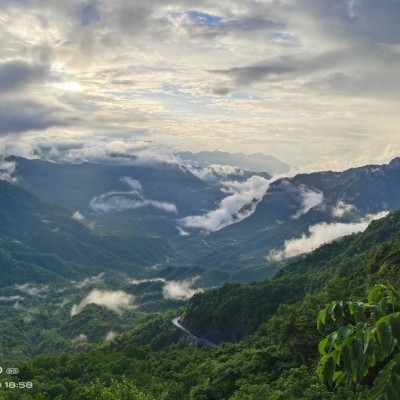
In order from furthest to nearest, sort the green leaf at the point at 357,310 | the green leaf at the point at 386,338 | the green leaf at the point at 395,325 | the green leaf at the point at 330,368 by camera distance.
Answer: the green leaf at the point at 357,310 < the green leaf at the point at 330,368 < the green leaf at the point at 395,325 < the green leaf at the point at 386,338

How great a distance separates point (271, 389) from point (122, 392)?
77.6 feet

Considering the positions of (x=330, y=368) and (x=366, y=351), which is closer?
(x=366, y=351)

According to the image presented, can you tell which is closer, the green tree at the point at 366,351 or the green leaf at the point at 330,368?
the green tree at the point at 366,351

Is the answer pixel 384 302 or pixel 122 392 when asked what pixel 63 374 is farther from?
pixel 384 302

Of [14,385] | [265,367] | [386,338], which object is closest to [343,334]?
[386,338]

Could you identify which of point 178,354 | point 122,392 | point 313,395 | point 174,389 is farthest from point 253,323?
point 313,395

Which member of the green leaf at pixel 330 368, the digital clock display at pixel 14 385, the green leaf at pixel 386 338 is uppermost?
the green leaf at pixel 386 338

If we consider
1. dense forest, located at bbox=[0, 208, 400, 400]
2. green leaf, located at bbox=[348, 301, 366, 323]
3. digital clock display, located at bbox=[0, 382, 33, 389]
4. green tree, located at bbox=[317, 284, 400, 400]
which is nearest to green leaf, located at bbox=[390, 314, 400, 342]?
green tree, located at bbox=[317, 284, 400, 400]

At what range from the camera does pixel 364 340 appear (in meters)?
11.4

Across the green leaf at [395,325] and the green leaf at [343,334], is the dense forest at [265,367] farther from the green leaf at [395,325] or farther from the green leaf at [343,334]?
the green leaf at [395,325]

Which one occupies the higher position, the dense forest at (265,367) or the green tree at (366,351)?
the green tree at (366,351)

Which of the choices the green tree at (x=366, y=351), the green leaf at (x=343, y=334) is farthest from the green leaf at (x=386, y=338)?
the green leaf at (x=343, y=334)

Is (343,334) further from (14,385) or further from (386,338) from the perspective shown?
(14,385)

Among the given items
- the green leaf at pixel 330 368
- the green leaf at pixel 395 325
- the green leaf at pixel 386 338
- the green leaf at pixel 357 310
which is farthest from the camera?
the green leaf at pixel 357 310
